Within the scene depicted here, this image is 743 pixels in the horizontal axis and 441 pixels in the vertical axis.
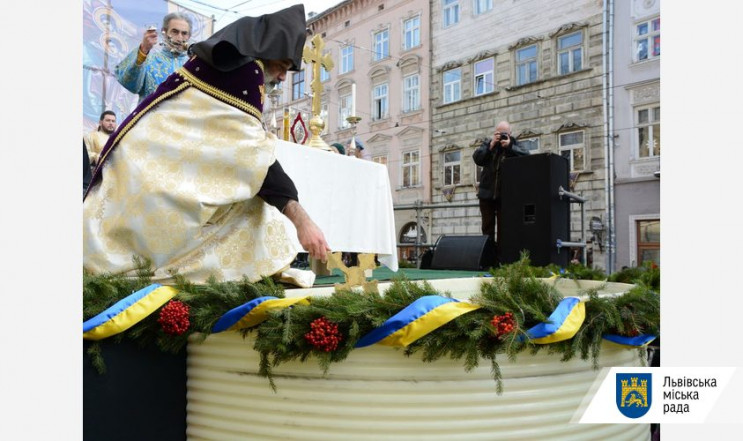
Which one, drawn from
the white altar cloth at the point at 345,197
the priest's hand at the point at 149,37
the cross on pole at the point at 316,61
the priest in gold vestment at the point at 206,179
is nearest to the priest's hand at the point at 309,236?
the priest in gold vestment at the point at 206,179

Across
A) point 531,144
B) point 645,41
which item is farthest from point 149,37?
point 531,144

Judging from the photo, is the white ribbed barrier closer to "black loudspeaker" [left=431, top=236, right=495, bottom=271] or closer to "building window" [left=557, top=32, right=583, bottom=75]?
"black loudspeaker" [left=431, top=236, right=495, bottom=271]

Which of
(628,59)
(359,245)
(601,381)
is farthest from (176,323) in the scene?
(628,59)

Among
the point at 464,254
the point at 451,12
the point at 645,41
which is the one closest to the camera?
the point at 464,254

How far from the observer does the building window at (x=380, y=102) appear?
12984 millimetres

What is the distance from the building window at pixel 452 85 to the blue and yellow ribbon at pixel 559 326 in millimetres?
11014

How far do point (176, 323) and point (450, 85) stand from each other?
37.5ft

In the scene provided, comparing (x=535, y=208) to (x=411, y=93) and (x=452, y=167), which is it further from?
(x=411, y=93)

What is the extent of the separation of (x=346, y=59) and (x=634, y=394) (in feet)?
40.3

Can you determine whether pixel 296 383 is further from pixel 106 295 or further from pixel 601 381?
Answer: pixel 601 381

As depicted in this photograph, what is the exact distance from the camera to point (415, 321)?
0.93 metres

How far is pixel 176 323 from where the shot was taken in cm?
108

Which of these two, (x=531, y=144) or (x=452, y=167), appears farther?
(x=452, y=167)
